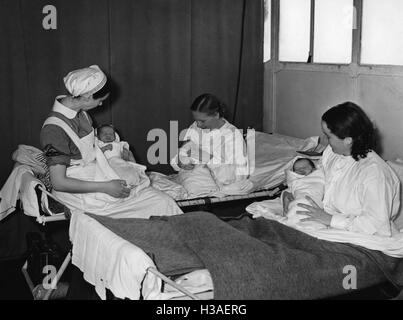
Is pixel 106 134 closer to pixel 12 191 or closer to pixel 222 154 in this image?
pixel 12 191

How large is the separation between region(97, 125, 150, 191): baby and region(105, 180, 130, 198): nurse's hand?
0.25 metres

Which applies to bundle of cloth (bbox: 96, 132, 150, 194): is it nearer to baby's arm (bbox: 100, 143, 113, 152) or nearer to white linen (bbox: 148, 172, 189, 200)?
baby's arm (bbox: 100, 143, 113, 152)

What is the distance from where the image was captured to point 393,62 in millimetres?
3711

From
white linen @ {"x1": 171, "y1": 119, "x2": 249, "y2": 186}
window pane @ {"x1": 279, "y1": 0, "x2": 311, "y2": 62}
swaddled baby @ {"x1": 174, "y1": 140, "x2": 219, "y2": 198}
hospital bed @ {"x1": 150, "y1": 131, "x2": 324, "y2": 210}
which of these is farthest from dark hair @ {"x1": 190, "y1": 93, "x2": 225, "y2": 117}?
window pane @ {"x1": 279, "y1": 0, "x2": 311, "y2": 62}

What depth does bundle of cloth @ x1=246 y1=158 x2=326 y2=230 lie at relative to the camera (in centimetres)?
277

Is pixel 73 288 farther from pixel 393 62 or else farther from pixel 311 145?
pixel 393 62

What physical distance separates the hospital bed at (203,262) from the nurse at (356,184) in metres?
0.16

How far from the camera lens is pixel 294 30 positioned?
4656 mm

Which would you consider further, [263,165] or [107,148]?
[263,165]

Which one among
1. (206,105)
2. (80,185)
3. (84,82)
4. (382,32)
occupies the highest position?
(382,32)

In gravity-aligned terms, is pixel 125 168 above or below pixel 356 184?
below

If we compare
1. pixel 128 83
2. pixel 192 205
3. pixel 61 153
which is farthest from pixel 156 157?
pixel 61 153

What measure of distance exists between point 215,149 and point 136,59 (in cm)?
103

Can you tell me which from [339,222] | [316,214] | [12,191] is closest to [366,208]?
[339,222]
